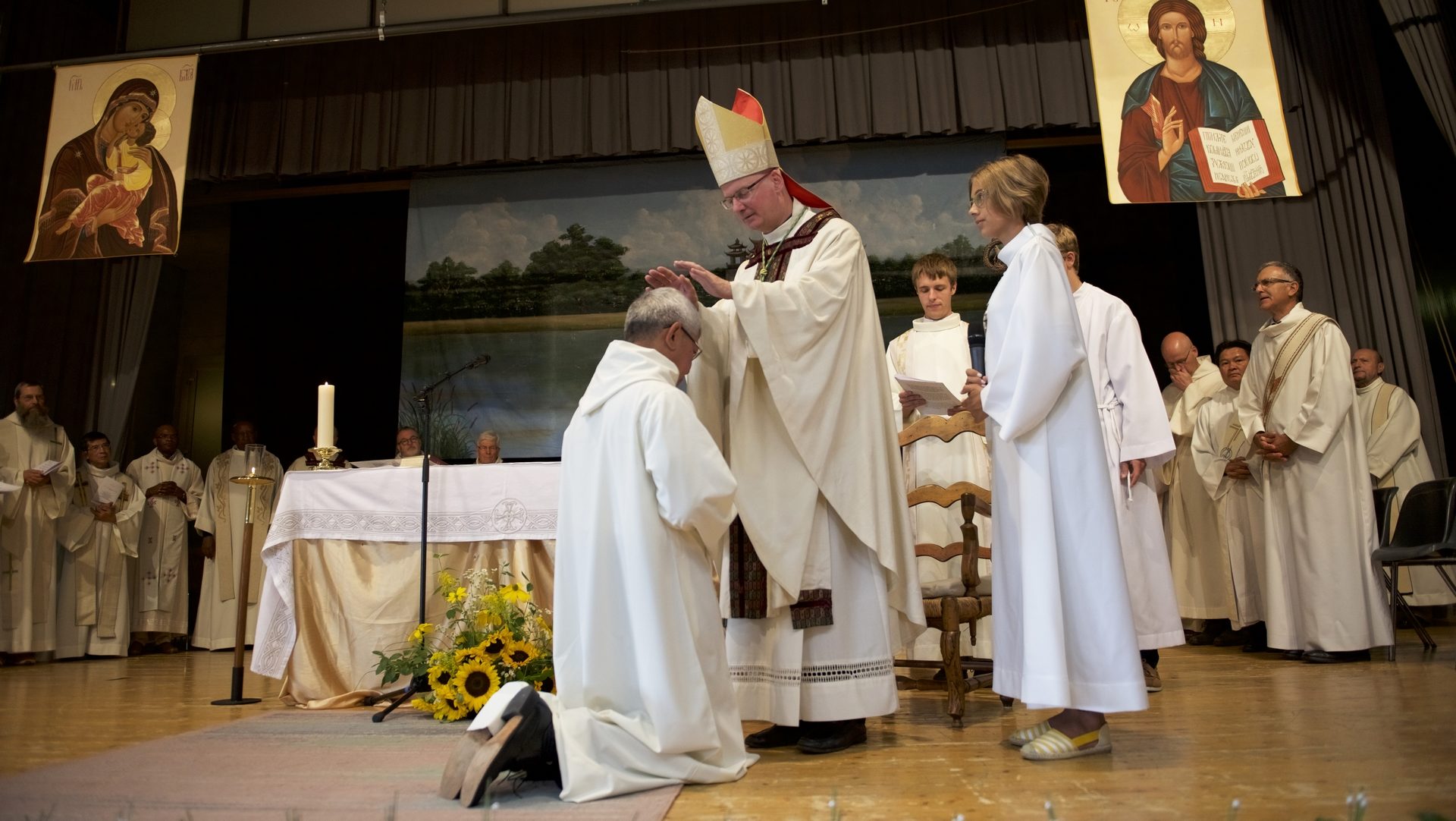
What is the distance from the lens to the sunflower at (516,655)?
4070 mm

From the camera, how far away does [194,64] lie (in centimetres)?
811

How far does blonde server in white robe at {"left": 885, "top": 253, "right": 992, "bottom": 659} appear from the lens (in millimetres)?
4949

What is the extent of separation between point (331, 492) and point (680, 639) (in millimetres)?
2863

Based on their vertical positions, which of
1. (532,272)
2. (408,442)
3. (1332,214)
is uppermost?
(532,272)

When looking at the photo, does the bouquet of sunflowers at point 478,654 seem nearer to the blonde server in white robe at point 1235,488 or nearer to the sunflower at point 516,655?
the sunflower at point 516,655

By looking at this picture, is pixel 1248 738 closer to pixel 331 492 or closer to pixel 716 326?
pixel 716 326

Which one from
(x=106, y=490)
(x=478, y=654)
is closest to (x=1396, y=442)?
(x=478, y=654)

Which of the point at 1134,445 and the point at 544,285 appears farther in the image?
the point at 544,285

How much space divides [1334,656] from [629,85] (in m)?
6.41

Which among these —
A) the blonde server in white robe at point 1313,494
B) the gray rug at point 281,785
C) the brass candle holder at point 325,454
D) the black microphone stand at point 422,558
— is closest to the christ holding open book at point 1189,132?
the blonde server in white robe at point 1313,494

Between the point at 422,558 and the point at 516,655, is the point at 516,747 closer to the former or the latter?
the point at 516,655

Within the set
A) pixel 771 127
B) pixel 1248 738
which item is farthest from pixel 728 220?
pixel 1248 738

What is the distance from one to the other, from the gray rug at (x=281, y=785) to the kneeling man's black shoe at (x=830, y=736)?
665 mm

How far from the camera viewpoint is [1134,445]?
4.09 meters
